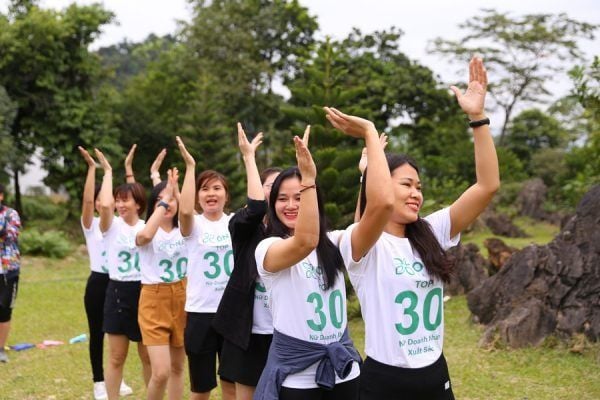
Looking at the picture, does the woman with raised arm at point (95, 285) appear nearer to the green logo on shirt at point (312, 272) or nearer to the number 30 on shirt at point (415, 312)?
the green logo on shirt at point (312, 272)

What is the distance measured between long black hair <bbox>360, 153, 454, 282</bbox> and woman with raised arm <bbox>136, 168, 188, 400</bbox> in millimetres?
2095

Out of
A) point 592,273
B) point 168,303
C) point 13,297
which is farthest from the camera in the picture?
point 13,297

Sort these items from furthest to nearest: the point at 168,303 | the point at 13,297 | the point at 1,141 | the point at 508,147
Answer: the point at 508,147
the point at 1,141
the point at 13,297
the point at 168,303

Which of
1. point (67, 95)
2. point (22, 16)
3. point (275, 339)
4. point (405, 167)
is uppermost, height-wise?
point (22, 16)

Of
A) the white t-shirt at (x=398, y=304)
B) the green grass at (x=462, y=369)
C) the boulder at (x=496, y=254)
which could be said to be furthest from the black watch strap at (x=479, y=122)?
the boulder at (x=496, y=254)

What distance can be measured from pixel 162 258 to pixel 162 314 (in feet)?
1.18

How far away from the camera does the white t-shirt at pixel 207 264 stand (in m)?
4.30

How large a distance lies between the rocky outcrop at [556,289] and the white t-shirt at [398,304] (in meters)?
4.16

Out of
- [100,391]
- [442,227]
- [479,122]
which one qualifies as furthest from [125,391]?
[479,122]

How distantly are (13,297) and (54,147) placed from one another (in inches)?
532

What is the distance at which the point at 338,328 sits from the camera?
305 cm

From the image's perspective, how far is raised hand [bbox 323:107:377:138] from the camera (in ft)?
8.63

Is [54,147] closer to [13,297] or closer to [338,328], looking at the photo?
[13,297]

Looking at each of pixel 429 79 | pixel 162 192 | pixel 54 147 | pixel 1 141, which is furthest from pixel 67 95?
pixel 162 192
